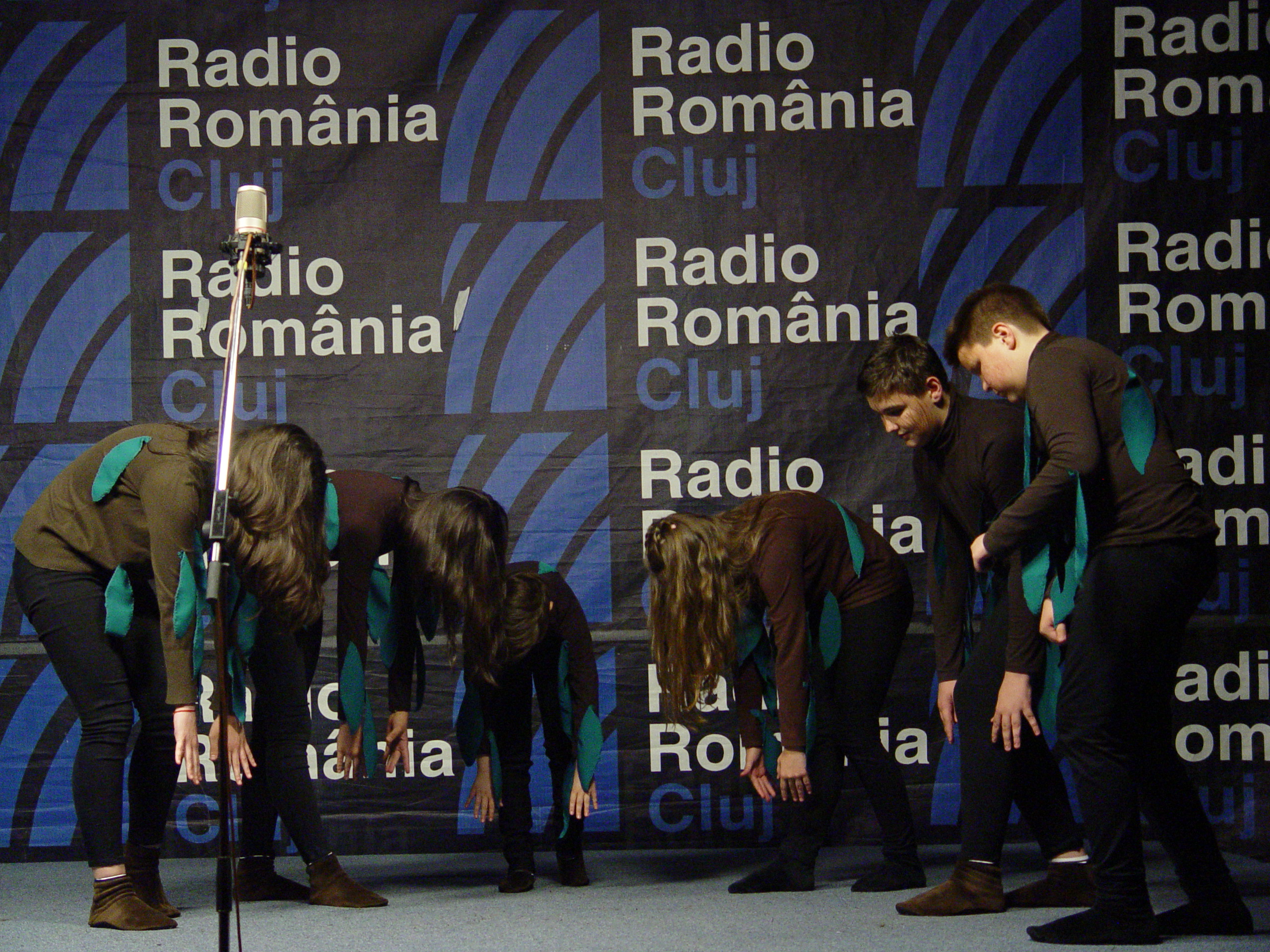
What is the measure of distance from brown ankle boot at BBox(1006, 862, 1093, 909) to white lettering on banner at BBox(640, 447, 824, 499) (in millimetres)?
1200

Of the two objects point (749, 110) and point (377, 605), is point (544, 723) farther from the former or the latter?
point (749, 110)

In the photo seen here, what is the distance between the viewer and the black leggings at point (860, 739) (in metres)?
2.92

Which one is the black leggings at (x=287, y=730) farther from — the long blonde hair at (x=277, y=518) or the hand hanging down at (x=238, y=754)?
the long blonde hair at (x=277, y=518)

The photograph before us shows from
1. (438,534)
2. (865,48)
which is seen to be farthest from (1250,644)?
(438,534)

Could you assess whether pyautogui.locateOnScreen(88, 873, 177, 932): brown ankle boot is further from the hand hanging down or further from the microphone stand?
the microphone stand

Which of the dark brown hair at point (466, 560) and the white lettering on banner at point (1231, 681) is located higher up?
the dark brown hair at point (466, 560)

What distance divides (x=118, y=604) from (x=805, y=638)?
1.38 meters

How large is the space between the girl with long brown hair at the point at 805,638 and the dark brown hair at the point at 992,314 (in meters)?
0.55

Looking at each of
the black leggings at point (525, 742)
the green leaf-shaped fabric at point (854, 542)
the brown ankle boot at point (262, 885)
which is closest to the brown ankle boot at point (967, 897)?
the green leaf-shaped fabric at point (854, 542)

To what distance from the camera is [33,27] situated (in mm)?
3607

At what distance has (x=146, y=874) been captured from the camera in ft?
9.12

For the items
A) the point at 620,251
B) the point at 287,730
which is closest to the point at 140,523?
the point at 287,730

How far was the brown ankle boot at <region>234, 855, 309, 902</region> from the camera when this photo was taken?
2.92 meters

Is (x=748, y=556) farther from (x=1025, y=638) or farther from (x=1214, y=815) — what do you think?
(x=1214, y=815)
